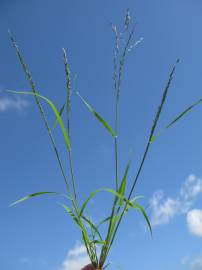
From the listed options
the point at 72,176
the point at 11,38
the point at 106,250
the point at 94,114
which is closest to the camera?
the point at 106,250

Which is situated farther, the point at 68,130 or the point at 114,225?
the point at 68,130

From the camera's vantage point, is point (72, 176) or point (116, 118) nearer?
point (72, 176)

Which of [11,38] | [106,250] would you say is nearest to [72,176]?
[106,250]

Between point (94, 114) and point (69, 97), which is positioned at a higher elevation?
point (69, 97)

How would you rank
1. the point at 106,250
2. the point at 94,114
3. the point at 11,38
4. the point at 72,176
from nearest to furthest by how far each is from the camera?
the point at 106,250 → the point at 72,176 → the point at 94,114 → the point at 11,38

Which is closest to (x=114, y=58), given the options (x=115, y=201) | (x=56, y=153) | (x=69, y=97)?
(x=69, y=97)

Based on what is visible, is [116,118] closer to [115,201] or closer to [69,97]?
[69,97]

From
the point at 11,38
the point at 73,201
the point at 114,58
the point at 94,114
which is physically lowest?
the point at 73,201

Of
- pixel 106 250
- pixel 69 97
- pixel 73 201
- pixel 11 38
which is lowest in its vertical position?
pixel 106 250

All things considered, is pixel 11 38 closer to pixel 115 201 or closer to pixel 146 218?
pixel 115 201
